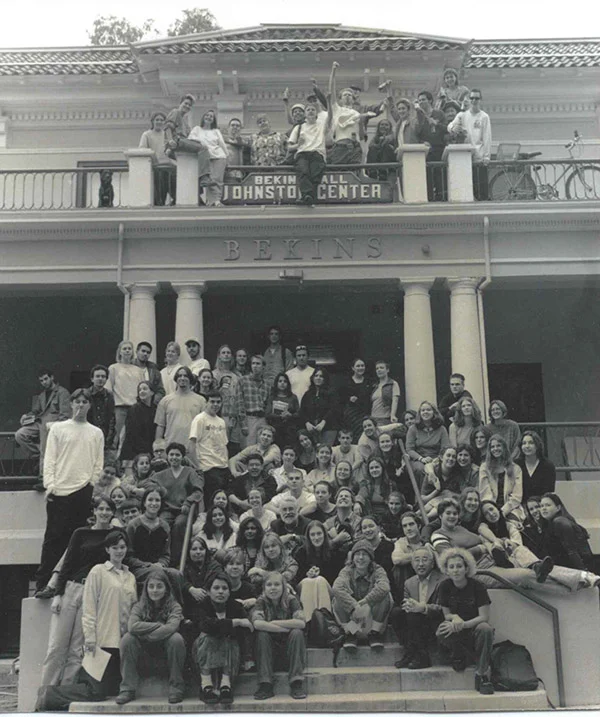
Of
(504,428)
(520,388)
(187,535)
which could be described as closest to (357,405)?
(504,428)

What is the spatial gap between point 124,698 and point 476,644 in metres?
Result: 3.01

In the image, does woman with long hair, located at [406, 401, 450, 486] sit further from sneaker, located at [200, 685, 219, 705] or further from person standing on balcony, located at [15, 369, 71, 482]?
person standing on balcony, located at [15, 369, 71, 482]

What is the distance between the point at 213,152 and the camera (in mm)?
15594

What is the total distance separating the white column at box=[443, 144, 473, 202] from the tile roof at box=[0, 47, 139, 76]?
20.8 feet

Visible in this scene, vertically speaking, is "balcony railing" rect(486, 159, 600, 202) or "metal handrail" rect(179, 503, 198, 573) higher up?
"balcony railing" rect(486, 159, 600, 202)

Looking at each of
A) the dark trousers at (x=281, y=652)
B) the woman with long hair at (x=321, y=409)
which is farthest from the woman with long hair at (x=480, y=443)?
the dark trousers at (x=281, y=652)

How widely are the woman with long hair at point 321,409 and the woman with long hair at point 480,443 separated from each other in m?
2.21

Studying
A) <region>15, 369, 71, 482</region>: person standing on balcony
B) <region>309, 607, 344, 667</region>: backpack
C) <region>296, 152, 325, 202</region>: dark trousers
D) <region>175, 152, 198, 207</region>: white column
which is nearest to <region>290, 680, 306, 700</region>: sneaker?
<region>309, 607, 344, 667</region>: backpack

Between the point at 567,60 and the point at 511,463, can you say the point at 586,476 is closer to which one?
the point at 511,463

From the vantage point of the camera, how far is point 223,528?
1020 centimetres

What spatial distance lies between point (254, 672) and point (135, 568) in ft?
4.75

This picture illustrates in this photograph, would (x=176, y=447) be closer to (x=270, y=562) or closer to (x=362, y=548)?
(x=270, y=562)

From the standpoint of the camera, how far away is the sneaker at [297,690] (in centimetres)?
891

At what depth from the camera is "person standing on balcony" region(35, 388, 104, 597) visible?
10164mm
